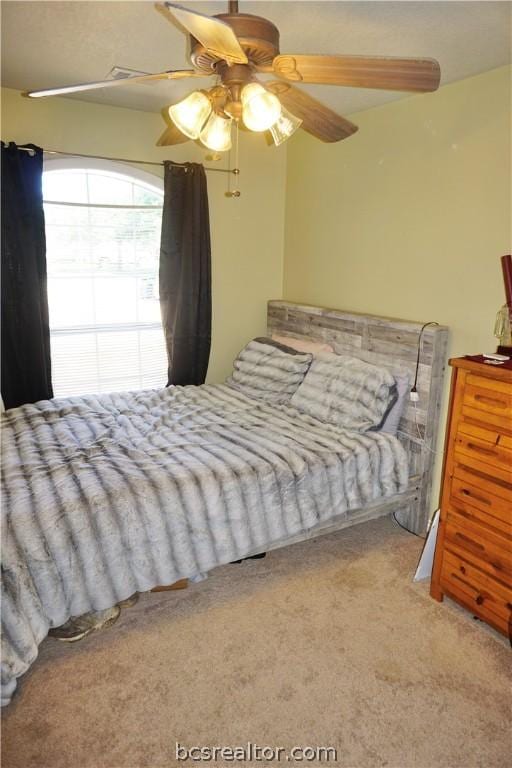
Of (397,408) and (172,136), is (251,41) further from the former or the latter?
(397,408)

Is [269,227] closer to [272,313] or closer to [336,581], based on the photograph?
[272,313]

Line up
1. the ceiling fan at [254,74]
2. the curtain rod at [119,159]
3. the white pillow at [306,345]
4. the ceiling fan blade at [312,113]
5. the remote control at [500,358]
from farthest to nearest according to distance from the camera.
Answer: the white pillow at [306,345] < the curtain rod at [119,159] < the remote control at [500,358] < the ceiling fan blade at [312,113] < the ceiling fan at [254,74]

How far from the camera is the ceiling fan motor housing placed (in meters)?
1.36

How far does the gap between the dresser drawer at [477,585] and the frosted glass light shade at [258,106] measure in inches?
77.1

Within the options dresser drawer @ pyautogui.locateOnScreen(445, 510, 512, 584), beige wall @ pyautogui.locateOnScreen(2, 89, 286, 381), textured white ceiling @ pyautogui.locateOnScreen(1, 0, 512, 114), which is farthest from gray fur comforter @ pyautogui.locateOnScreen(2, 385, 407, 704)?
textured white ceiling @ pyautogui.locateOnScreen(1, 0, 512, 114)

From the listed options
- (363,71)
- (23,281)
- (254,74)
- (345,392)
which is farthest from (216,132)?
(23,281)

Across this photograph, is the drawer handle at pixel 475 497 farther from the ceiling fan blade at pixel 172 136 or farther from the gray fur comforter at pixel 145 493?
the ceiling fan blade at pixel 172 136

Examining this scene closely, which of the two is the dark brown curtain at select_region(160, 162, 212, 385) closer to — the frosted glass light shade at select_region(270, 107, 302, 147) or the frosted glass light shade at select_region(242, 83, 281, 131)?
the frosted glass light shade at select_region(270, 107, 302, 147)

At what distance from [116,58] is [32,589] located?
7.87 ft

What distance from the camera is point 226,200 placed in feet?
12.3

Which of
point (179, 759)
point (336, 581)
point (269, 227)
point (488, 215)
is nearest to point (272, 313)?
point (269, 227)

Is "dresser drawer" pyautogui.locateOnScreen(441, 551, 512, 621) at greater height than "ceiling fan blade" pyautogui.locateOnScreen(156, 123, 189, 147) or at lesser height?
lesser

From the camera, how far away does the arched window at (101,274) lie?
331 cm

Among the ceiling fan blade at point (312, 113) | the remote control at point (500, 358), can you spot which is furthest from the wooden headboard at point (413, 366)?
the ceiling fan blade at point (312, 113)
